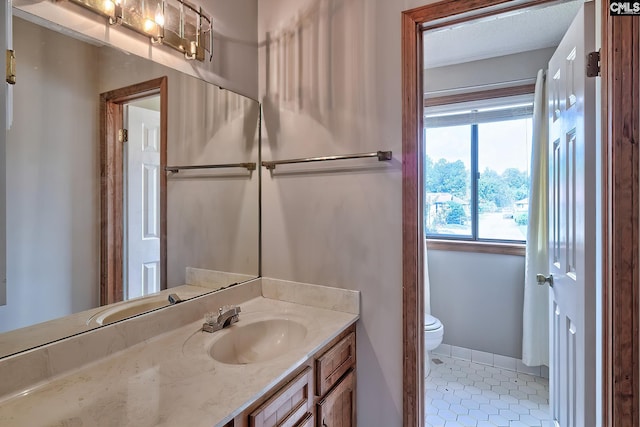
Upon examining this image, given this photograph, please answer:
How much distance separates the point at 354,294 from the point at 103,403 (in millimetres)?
969

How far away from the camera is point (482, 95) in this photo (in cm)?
258

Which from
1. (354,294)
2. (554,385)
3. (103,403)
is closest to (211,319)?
(103,403)

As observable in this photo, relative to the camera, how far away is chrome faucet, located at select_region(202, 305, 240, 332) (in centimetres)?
127

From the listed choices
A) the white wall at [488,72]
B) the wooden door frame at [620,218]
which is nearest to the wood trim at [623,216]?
the wooden door frame at [620,218]

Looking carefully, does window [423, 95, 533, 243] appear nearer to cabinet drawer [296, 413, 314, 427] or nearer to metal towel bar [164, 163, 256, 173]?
metal towel bar [164, 163, 256, 173]

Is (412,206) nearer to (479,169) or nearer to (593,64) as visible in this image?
(593,64)

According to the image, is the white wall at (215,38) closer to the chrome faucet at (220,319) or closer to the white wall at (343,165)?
the white wall at (343,165)

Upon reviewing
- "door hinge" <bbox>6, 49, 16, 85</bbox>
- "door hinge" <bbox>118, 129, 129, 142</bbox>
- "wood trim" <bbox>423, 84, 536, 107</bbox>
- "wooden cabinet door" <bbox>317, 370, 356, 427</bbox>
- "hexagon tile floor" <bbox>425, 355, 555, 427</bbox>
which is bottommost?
"hexagon tile floor" <bbox>425, 355, 555, 427</bbox>

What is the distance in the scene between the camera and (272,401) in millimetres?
930

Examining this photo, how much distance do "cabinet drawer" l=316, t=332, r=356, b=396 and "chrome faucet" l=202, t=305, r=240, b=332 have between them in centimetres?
40

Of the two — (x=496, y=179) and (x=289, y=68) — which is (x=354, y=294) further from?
(x=496, y=179)

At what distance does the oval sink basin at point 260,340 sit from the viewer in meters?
1.28

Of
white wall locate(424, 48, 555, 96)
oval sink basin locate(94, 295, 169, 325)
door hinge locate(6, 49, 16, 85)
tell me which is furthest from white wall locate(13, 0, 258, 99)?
white wall locate(424, 48, 555, 96)

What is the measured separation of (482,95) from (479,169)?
59cm
